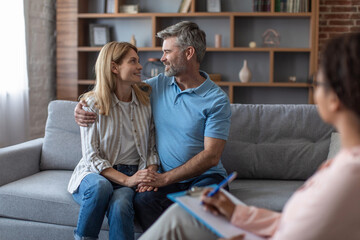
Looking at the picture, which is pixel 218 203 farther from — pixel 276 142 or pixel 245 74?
pixel 245 74

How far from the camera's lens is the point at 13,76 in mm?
4379

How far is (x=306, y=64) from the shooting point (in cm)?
501

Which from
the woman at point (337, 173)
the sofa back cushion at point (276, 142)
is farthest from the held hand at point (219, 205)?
the sofa back cushion at point (276, 142)

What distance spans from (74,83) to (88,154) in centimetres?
296

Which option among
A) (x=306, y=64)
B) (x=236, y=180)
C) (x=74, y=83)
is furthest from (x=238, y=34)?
(x=236, y=180)

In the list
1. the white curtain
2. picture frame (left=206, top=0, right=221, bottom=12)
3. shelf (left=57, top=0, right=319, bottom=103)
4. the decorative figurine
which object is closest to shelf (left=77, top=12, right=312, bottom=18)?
shelf (left=57, top=0, right=319, bottom=103)

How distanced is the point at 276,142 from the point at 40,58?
3064 millimetres

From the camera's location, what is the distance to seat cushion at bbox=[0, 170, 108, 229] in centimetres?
225

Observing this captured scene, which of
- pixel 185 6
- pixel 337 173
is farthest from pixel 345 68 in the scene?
pixel 185 6

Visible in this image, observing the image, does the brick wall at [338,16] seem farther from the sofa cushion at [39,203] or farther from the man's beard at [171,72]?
the sofa cushion at [39,203]

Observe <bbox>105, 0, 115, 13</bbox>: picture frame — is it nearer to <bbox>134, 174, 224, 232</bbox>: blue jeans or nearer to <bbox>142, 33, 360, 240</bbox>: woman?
<bbox>134, 174, 224, 232</bbox>: blue jeans

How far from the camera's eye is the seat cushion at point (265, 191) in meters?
2.12

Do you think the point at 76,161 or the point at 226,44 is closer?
the point at 76,161

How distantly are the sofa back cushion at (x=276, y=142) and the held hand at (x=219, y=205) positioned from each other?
1.19 meters
